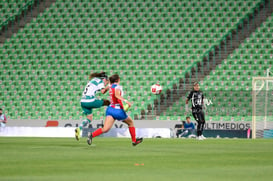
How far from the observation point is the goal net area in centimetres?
2679

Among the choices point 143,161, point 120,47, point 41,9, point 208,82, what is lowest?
point 143,161

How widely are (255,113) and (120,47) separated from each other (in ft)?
31.5

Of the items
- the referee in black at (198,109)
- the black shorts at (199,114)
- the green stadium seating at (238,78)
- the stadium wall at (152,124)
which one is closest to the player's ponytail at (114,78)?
the referee in black at (198,109)

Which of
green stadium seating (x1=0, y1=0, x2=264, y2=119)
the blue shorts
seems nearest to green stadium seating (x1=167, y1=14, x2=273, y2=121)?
green stadium seating (x1=0, y1=0, x2=264, y2=119)

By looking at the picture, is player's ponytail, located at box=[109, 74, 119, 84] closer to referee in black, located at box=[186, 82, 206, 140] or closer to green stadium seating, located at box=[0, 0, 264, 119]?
referee in black, located at box=[186, 82, 206, 140]

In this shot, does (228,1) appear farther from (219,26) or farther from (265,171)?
(265,171)

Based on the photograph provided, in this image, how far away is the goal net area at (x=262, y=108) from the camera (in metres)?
26.8

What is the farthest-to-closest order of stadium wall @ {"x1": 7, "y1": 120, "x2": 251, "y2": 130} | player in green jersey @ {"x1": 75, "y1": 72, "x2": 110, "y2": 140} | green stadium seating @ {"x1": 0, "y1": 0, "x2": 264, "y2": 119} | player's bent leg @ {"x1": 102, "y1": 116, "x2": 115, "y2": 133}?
green stadium seating @ {"x1": 0, "y1": 0, "x2": 264, "y2": 119}, stadium wall @ {"x1": 7, "y1": 120, "x2": 251, "y2": 130}, player in green jersey @ {"x1": 75, "y1": 72, "x2": 110, "y2": 140}, player's bent leg @ {"x1": 102, "y1": 116, "x2": 115, "y2": 133}

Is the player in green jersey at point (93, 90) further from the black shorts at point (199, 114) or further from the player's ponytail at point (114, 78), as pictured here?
the black shorts at point (199, 114)

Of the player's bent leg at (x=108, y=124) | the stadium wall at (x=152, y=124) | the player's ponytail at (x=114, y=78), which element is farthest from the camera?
the stadium wall at (x=152, y=124)

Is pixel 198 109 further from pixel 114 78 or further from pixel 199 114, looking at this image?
pixel 114 78

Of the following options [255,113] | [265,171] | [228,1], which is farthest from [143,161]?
[228,1]

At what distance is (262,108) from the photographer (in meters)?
27.8

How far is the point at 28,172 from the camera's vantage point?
816 centimetres
